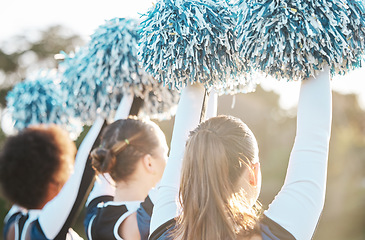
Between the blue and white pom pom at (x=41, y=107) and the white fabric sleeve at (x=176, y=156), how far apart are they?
4.83 feet

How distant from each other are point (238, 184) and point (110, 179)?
3.44ft

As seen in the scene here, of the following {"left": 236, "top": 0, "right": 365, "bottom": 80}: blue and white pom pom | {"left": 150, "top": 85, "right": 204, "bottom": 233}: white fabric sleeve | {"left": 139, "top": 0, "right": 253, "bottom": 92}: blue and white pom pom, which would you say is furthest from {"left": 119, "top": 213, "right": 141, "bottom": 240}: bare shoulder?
{"left": 236, "top": 0, "right": 365, "bottom": 80}: blue and white pom pom

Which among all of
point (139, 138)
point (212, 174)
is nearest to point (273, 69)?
point (212, 174)

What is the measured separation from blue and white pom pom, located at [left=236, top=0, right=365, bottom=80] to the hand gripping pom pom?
2.77 ft

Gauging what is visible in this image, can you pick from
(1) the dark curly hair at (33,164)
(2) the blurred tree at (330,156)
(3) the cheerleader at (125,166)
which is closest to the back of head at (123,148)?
(3) the cheerleader at (125,166)

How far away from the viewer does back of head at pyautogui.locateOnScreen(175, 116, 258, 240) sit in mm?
1145

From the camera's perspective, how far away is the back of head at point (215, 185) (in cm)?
114

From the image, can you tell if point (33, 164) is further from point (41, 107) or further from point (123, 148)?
point (123, 148)

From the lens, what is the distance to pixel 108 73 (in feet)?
6.43

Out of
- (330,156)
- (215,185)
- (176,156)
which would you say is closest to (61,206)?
(176,156)

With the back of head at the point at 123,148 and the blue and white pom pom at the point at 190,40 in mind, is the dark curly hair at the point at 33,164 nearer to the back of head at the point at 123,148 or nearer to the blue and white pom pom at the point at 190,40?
the back of head at the point at 123,148

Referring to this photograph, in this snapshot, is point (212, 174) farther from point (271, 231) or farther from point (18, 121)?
point (18, 121)

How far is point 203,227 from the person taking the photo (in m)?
1.15

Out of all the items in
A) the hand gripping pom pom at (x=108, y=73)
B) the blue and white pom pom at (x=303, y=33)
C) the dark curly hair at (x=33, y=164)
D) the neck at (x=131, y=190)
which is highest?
the hand gripping pom pom at (x=108, y=73)
